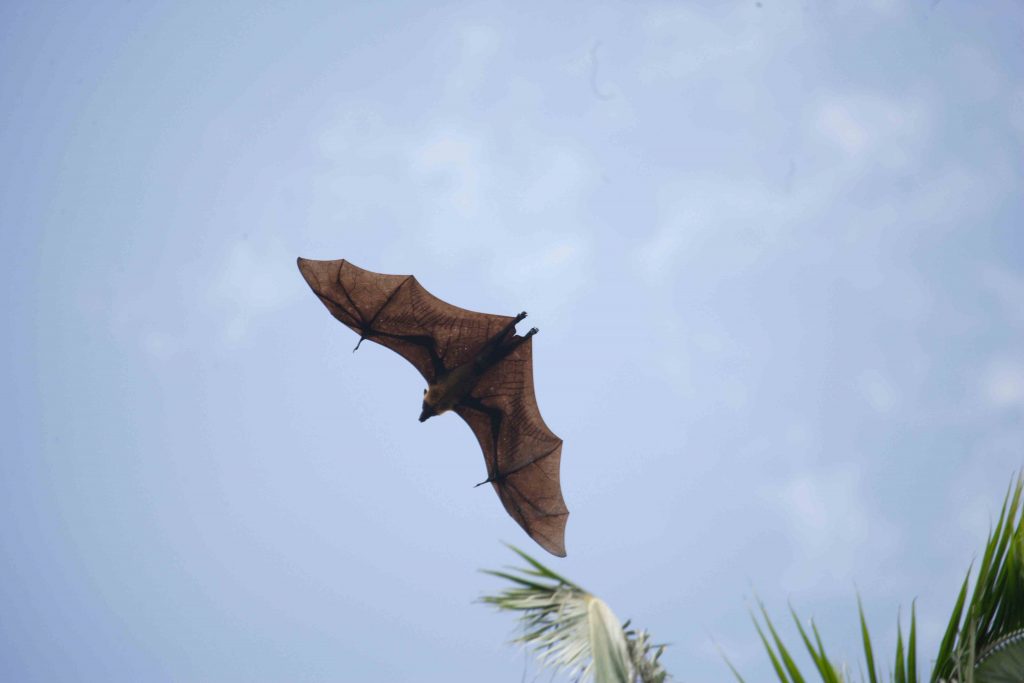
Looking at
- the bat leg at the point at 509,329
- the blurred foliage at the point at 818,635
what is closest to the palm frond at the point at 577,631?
the blurred foliage at the point at 818,635

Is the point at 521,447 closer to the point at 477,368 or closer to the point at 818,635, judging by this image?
A: the point at 477,368

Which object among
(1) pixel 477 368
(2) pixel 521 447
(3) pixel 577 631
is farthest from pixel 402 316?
(3) pixel 577 631

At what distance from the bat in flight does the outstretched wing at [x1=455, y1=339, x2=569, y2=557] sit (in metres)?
0.02

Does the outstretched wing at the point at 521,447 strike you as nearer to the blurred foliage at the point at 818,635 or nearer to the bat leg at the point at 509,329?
the bat leg at the point at 509,329

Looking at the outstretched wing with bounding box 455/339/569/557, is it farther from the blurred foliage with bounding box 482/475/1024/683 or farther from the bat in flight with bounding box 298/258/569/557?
the blurred foliage with bounding box 482/475/1024/683

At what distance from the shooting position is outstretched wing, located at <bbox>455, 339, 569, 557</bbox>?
13.2 m

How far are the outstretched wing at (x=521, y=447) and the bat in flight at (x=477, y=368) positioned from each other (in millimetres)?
17

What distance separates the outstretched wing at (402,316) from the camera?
12422 millimetres

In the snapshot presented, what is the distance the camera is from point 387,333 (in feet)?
42.9

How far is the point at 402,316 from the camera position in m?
12.8

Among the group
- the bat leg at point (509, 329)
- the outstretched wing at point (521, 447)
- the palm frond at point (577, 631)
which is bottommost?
the palm frond at point (577, 631)

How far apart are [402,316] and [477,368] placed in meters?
1.51

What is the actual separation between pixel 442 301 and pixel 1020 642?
931cm

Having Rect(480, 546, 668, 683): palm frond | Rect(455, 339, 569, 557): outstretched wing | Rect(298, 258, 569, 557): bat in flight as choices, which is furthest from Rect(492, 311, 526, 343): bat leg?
Rect(480, 546, 668, 683): palm frond
